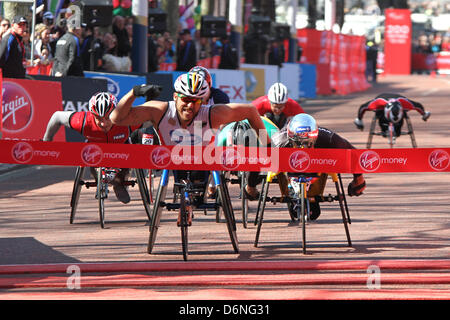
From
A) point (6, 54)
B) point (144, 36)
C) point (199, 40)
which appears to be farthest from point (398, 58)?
point (6, 54)

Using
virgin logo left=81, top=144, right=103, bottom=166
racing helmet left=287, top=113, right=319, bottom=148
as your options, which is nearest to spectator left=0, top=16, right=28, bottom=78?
virgin logo left=81, top=144, right=103, bottom=166

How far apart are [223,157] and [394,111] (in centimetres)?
1002

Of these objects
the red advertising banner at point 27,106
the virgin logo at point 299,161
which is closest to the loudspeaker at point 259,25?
the red advertising banner at point 27,106

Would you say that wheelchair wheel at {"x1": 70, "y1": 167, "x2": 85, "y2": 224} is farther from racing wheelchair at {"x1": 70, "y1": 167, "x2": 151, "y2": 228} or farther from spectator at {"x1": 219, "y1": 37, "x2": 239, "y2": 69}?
spectator at {"x1": 219, "y1": 37, "x2": 239, "y2": 69}

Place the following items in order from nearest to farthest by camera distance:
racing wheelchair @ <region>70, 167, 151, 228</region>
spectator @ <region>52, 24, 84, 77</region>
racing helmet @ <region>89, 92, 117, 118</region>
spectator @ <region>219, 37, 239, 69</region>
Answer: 1. racing wheelchair @ <region>70, 167, 151, 228</region>
2. racing helmet @ <region>89, 92, 117, 118</region>
3. spectator @ <region>52, 24, 84, 77</region>
4. spectator @ <region>219, 37, 239, 69</region>

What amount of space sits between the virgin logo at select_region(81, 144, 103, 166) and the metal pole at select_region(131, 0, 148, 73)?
14494 mm

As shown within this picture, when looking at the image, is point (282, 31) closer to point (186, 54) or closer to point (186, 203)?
point (186, 54)

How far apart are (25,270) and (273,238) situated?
10.0 feet

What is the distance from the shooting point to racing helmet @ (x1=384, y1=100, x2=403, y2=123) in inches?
779

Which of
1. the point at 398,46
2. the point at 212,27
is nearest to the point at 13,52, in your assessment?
the point at 212,27

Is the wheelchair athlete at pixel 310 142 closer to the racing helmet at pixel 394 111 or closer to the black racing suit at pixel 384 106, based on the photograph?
the black racing suit at pixel 384 106

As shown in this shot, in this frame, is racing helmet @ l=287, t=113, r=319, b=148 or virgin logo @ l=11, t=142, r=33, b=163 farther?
racing helmet @ l=287, t=113, r=319, b=148

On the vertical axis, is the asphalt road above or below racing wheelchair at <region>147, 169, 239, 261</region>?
below

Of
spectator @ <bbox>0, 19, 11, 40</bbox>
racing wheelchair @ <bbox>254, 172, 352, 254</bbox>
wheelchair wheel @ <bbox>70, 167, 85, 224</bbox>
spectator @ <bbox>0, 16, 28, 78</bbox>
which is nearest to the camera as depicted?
racing wheelchair @ <bbox>254, 172, 352, 254</bbox>
